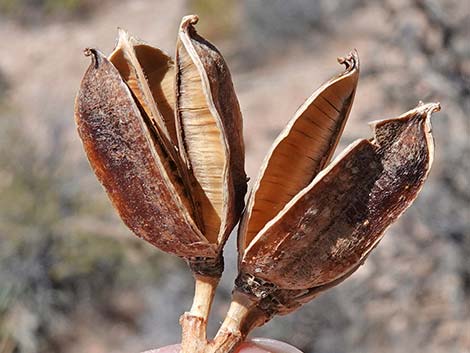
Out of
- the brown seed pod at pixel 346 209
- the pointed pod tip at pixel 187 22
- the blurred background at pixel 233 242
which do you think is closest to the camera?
the brown seed pod at pixel 346 209

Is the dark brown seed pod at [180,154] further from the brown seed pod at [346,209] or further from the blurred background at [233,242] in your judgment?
the blurred background at [233,242]

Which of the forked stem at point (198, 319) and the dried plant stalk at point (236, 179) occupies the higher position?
the dried plant stalk at point (236, 179)

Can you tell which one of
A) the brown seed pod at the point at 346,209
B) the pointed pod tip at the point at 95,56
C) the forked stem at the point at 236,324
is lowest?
the forked stem at the point at 236,324

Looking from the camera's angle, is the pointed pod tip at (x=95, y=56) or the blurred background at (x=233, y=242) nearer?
the pointed pod tip at (x=95, y=56)

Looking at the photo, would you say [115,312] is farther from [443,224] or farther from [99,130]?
[99,130]

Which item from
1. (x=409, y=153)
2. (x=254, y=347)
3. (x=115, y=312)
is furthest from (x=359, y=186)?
(x=115, y=312)

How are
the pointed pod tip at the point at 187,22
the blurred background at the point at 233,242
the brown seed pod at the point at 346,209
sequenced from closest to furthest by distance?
the brown seed pod at the point at 346,209 → the pointed pod tip at the point at 187,22 → the blurred background at the point at 233,242

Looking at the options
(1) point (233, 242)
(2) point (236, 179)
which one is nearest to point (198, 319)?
(2) point (236, 179)

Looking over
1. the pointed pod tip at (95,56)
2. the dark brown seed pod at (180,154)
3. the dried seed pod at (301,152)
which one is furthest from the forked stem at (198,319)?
the pointed pod tip at (95,56)
